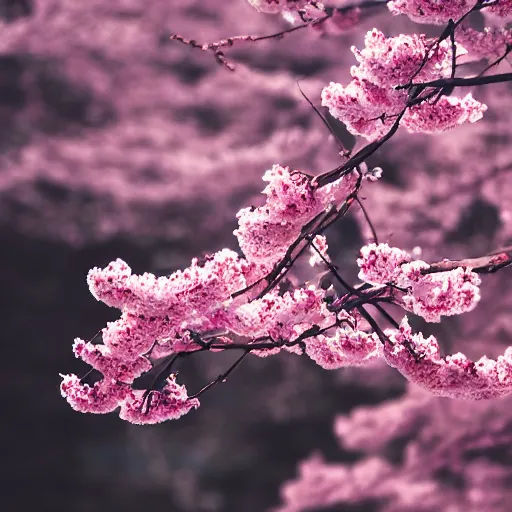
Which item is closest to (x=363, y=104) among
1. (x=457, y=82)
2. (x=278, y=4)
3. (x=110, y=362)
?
(x=457, y=82)

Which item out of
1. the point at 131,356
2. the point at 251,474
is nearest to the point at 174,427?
the point at 251,474

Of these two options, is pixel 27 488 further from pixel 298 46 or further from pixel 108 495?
pixel 298 46

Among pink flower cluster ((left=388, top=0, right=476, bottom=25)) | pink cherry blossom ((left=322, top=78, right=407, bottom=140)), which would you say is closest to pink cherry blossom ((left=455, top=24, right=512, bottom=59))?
pink flower cluster ((left=388, top=0, right=476, bottom=25))

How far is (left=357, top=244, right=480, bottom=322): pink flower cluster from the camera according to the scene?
2.53 metres

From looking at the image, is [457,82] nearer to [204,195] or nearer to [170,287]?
[170,287]

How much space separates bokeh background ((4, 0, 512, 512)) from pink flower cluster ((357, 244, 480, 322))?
3.46 metres

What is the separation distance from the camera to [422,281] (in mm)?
2555

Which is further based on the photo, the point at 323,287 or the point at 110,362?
the point at 323,287

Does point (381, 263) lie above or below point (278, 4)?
below

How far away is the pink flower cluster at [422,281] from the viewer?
2.53m

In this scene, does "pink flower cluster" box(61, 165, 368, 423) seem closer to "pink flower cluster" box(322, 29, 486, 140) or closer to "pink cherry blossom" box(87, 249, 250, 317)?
"pink cherry blossom" box(87, 249, 250, 317)

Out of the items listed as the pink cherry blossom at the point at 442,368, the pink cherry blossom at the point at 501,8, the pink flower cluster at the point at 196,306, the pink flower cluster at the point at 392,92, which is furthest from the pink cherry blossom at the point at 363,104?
the pink cherry blossom at the point at 442,368

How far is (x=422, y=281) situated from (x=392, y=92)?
2.37 feet

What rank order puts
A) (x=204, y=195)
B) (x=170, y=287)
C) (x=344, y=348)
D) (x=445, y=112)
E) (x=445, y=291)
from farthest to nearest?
(x=204, y=195) < (x=344, y=348) < (x=445, y=112) < (x=445, y=291) < (x=170, y=287)
